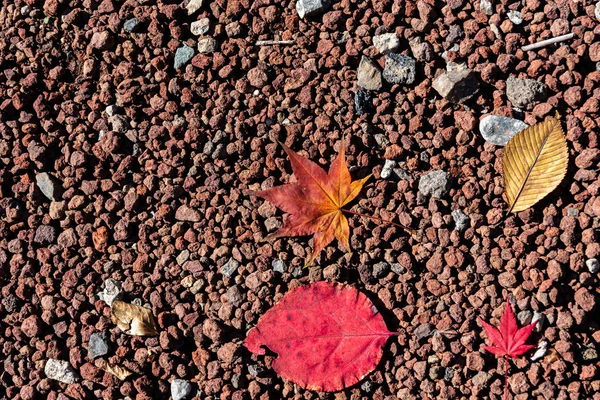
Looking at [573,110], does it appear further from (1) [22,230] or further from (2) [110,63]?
(1) [22,230]

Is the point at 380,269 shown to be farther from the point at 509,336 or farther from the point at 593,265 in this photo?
the point at 593,265

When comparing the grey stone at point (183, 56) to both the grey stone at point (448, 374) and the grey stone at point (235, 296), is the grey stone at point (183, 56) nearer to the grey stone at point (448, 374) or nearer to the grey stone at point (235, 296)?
the grey stone at point (235, 296)

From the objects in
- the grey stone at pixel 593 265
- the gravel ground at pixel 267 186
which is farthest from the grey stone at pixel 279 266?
the grey stone at pixel 593 265

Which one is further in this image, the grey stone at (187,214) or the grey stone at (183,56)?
the grey stone at (183,56)

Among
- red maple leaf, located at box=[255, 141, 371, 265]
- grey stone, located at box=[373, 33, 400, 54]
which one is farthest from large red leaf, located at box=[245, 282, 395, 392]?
grey stone, located at box=[373, 33, 400, 54]

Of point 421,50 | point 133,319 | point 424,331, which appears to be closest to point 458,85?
point 421,50

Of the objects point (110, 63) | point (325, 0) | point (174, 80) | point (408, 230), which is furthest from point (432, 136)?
point (110, 63)

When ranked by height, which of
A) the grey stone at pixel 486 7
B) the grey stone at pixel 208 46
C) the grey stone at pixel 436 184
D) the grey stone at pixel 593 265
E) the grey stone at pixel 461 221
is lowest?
the grey stone at pixel 593 265
